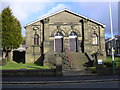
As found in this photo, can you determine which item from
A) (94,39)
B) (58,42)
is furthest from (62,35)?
(94,39)

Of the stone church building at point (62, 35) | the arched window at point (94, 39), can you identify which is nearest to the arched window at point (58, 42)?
the stone church building at point (62, 35)

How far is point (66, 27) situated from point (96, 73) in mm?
18425

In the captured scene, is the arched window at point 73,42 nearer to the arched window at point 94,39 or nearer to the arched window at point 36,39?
the arched window at point 94,39

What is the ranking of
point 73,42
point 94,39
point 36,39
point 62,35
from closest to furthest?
point 62,35, point 73,42, point 36,39, point 94,39

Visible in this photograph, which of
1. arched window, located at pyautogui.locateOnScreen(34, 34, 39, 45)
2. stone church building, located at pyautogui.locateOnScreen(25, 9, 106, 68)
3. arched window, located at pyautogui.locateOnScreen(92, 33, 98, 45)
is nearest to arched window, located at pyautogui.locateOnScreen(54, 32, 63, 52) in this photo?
stone church building, located at pyautogui.locateOnScreen(25, 9, 106, 68)

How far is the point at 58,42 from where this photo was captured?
33906 mm

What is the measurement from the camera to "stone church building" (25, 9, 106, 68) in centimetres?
3338

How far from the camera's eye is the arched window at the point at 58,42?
33906 mm

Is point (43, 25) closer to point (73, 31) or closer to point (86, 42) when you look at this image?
point (73, 31)

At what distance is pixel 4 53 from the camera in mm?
32969

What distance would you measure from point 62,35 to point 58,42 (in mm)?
1643

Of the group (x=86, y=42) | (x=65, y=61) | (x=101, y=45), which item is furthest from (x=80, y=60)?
(x=101, y=45)

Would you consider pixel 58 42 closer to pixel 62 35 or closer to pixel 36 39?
pixel 62 35

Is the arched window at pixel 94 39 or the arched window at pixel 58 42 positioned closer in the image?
the arched window at pixel 58 42
